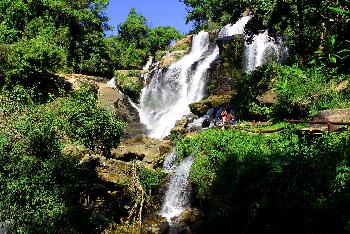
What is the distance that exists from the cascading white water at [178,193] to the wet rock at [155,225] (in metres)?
0.56

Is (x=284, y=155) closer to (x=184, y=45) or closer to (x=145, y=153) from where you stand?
(x=145, y=153)

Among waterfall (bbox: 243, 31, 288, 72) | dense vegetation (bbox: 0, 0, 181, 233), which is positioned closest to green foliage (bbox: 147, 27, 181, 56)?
waterfall (bbox: 243, 31, 288, 72)

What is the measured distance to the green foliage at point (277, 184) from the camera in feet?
34.3

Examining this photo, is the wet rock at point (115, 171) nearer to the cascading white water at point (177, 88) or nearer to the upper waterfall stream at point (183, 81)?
the upper waterfall stream at point (183, 81)

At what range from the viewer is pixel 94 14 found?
48188mm

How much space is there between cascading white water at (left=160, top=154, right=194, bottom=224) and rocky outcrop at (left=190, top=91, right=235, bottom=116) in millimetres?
10872

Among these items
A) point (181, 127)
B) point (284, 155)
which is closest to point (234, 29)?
point (181, 127)

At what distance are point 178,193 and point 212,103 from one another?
1275 cm

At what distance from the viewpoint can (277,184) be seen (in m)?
11.9

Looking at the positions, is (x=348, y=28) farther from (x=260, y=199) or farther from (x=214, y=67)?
(x=214, y=67)

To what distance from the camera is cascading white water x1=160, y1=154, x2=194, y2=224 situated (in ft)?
62.0

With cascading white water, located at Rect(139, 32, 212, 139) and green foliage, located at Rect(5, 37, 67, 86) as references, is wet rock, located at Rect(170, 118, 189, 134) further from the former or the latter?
green foliage, located at Rect(5, 37, 67, 86)

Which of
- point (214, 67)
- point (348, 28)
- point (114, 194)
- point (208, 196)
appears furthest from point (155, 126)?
point (348, 28)

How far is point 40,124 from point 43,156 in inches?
48.9
